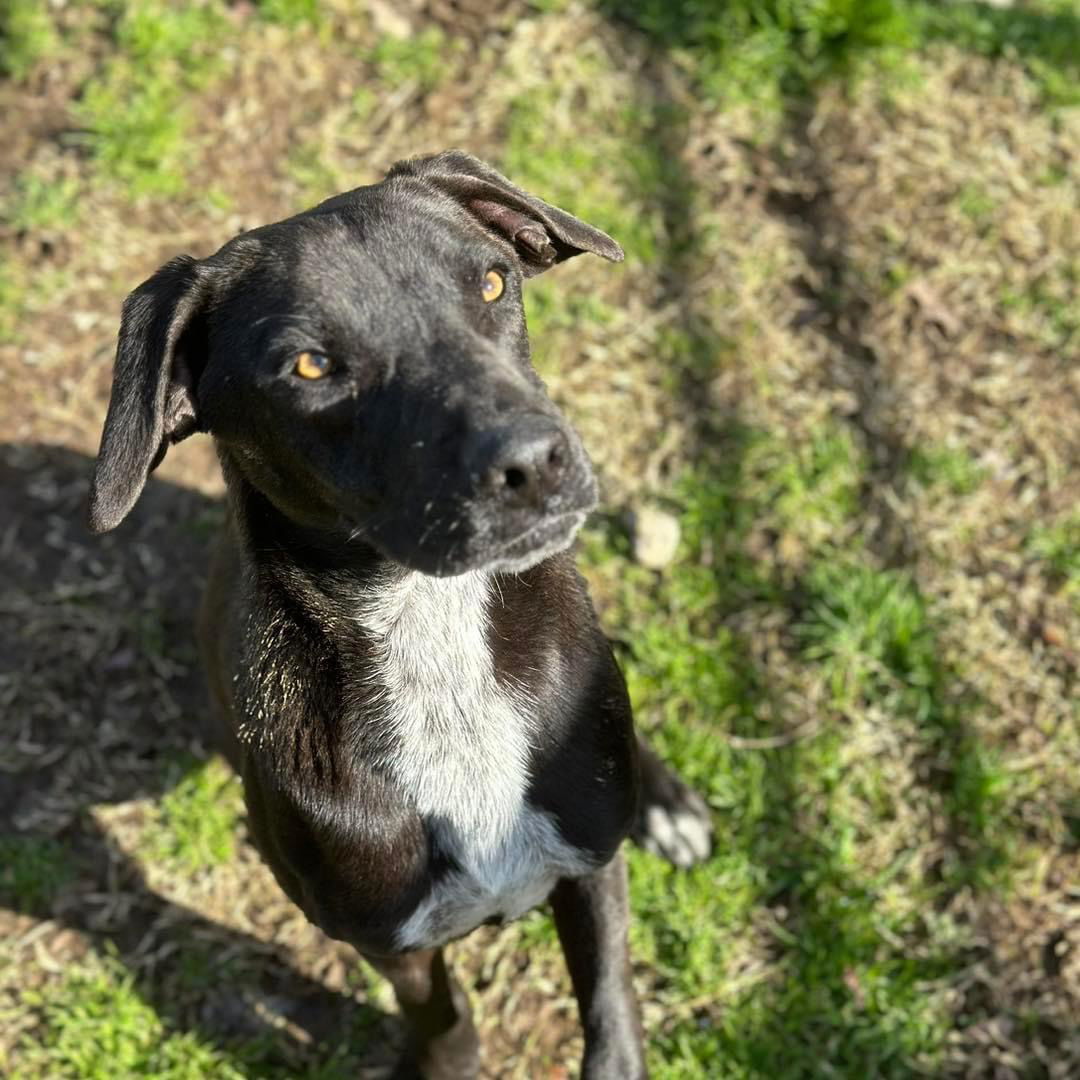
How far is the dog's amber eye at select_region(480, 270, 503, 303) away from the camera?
2.95 m

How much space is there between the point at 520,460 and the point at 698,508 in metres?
2.59

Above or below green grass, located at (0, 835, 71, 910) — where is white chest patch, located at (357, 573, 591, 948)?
above

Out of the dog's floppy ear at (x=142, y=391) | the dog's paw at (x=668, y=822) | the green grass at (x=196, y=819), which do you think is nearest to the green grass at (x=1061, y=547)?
the dog's paw at (x=668, y=822)

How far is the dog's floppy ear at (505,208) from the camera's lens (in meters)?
3.17

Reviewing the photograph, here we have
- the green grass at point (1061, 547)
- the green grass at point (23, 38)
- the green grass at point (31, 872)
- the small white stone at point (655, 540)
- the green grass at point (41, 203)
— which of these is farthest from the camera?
the green grass at point (23, 38)

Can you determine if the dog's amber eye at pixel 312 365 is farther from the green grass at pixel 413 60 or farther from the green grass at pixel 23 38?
the green grass at pixel 23 38

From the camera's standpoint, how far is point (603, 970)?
3.64 m

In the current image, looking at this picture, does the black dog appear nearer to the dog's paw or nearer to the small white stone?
the dog's paw

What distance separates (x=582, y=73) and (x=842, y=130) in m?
1.27

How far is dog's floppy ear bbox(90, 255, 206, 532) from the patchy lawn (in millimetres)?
2124

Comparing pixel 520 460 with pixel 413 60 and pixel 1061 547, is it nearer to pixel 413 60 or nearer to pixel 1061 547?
pixel 1061 547

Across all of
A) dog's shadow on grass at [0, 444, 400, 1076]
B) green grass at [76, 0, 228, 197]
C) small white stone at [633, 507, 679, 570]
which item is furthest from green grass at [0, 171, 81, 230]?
small white stone at [633, 507, 679, 570]

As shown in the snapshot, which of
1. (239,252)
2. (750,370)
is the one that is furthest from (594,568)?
(239,252)

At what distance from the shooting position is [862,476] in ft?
16.9
